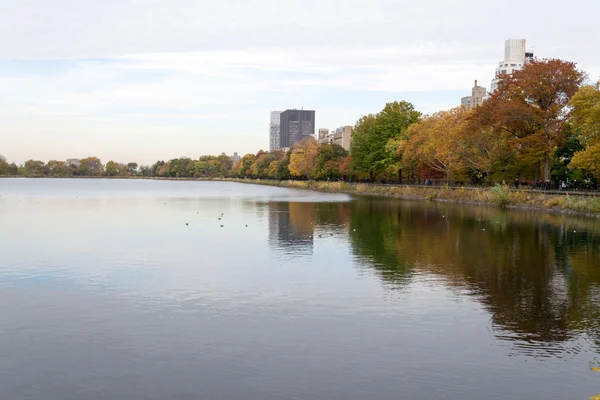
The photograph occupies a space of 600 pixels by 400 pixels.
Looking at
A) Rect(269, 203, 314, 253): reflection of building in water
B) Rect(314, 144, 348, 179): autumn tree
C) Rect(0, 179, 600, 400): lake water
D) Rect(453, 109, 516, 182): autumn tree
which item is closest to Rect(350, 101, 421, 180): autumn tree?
Rect(314, 144, 348, 179): autumn tree

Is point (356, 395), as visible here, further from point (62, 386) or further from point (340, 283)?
point (340, 283)

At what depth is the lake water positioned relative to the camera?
1155 centimetres

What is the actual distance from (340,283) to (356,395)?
396 inches

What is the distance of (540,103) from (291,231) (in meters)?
38.7

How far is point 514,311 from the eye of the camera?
16.8 meters

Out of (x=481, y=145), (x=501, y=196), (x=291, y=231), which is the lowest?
(x=291, y=231)

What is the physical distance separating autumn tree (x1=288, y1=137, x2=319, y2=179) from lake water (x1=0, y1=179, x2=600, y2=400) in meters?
118

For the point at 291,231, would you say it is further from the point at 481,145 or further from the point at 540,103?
the point at 481,145

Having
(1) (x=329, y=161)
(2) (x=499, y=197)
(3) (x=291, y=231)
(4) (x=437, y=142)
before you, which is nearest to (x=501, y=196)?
(2) (x=499, y=197)

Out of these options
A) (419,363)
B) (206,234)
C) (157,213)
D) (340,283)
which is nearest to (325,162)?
(157,213)

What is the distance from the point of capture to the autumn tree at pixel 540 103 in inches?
2431

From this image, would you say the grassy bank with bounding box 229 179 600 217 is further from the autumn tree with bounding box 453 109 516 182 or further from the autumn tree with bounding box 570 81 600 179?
the autumn tree with bounding box 453 109 516 182

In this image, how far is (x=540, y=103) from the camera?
64062mm

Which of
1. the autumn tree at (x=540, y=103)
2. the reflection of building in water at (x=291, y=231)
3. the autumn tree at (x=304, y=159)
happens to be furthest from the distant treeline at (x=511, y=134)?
the autumn tree at (x=304, y=159)
